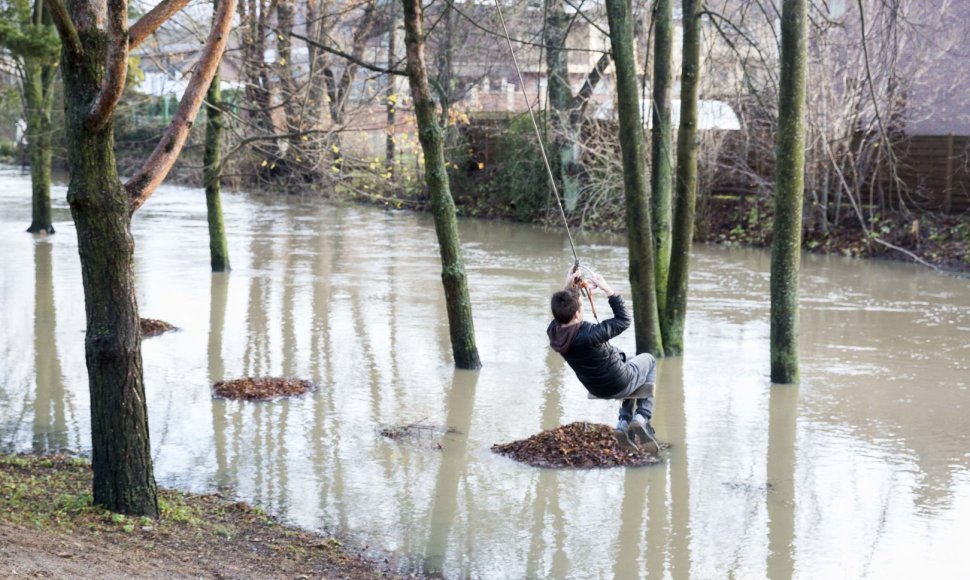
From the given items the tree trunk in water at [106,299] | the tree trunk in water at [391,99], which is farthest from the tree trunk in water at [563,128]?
the tree trunk in water at [106,299]

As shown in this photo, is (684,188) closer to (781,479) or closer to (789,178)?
(789,178)

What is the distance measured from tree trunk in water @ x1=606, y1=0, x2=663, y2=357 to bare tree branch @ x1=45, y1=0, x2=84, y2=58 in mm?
7082

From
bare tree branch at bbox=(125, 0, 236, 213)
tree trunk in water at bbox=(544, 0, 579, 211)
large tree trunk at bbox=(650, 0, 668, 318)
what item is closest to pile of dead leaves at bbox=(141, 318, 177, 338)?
large tree trunk at bbox=(650, 0, 668, 318)

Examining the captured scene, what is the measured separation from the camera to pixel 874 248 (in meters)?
26.3

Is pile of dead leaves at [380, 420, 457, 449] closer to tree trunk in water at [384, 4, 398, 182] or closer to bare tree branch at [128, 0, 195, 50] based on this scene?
bare tree branch at [128, 0, 195, 50]

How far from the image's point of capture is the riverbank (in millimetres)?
6719

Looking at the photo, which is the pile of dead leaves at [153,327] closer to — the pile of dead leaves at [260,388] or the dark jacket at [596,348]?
the pile of dead leaves at [260,388]

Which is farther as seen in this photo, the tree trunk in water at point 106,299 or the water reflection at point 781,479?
the water reflection at point 781,479

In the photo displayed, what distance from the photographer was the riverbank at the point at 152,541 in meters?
6.72

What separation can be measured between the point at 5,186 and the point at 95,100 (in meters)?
43.5

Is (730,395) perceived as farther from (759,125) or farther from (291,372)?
(759,125)

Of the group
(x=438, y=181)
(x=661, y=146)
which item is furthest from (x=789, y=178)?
(x=438, y=181)

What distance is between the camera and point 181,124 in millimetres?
8625

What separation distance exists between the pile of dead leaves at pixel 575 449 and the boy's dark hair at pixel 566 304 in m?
2.14
